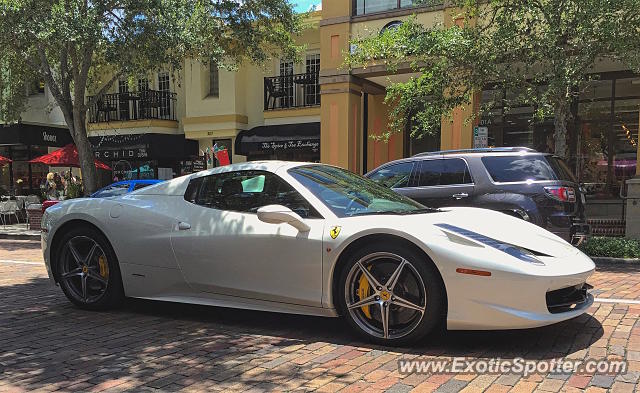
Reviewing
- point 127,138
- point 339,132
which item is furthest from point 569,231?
point 127,138

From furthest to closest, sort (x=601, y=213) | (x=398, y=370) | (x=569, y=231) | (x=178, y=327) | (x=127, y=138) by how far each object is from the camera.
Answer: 1. (x=127, y=138)
2. (x=601, y=213)
3. (x=569, y=231)
4. (x=178, y=327)
5. (x=398, y=370)

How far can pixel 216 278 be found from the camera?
429 centimetres

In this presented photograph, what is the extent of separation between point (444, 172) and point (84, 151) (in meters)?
10.2

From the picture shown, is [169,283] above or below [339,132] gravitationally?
below

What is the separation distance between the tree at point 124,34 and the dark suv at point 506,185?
6.12 metres

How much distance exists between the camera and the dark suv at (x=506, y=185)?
21.7 feet

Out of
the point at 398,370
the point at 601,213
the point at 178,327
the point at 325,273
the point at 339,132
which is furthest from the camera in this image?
the point at 339,132

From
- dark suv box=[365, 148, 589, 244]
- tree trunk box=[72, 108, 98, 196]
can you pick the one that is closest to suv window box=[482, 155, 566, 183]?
dark suv box=[365, 148, 589, 244]

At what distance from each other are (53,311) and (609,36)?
884cm

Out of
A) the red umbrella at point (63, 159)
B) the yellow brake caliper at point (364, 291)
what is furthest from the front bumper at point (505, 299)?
the red umbrella at point (63, 159)

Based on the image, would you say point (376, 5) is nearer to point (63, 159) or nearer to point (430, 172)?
point (430, 172)

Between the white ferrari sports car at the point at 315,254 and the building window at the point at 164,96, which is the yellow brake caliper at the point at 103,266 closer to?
the white ferrari sports car at the point at 315,254

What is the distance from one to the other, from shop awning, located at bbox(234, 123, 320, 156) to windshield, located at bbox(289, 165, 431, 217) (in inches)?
486

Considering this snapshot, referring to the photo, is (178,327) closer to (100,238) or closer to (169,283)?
(169,283)
